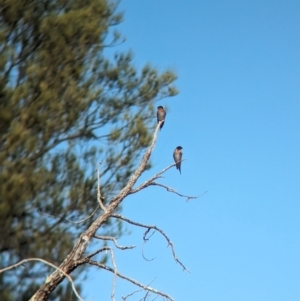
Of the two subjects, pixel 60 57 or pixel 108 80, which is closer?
pixel 60 57

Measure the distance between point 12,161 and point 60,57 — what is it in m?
1.20

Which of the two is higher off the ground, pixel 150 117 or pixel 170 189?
pixel 150 117

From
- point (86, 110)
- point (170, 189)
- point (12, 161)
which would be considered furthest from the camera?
point (86, 110)

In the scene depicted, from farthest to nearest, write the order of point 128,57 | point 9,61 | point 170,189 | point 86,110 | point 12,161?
point 128,57, point 86,110, point 9,61, point 12,161, point 170,189

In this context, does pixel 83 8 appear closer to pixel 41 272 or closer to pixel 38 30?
pixel 38 30

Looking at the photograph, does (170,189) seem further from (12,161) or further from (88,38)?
(88,38)

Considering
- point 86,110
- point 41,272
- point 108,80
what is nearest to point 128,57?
point 108,80

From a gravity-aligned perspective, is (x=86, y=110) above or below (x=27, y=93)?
above

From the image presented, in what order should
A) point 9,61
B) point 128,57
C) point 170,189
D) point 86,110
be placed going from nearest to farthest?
point 170,189 → point 9,61 → point 86,110 → point 128,57

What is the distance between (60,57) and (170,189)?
3688 mm

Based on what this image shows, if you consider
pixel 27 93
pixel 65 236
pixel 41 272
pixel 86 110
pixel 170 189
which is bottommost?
pixel 170 189

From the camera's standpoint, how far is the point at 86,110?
22.2 ft

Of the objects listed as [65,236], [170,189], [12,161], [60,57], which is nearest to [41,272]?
[65,236]

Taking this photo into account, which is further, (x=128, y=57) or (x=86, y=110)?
(x=128, y=57)
